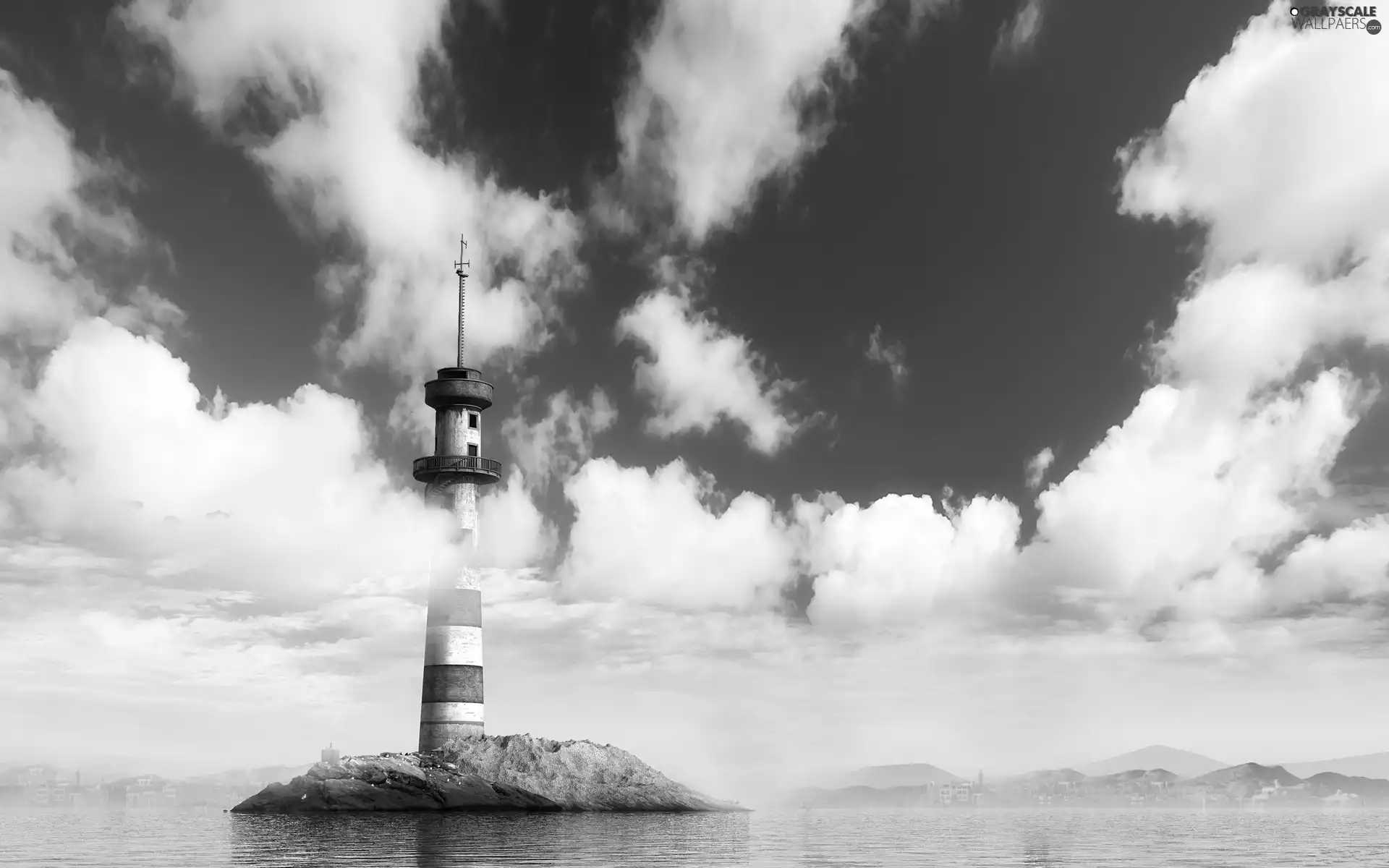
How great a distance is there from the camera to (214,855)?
53.4 meters

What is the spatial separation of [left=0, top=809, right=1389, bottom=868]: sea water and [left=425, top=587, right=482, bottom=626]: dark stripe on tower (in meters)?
15.5

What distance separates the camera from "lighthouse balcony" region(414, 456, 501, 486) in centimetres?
9325

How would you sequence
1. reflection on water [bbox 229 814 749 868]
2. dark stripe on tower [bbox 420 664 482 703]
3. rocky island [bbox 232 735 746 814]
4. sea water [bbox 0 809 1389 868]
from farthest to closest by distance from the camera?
1. rocky island [bbox 232 735 746 814]
2. dark stripe on tower [bbox 420 664 482 703]
3. sea water [bbox 0 809 1389 868]
4. reflection on water [bbox 229 814 749 868]

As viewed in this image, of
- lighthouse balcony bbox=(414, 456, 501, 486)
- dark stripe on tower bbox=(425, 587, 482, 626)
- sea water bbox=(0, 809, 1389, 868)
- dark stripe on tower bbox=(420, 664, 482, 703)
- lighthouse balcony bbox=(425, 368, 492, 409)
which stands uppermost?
lighthouse balcony bbox=(425, 368, 492, 409)

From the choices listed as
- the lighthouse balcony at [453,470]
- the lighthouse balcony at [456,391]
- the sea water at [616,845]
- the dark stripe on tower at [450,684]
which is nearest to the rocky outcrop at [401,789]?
the sea water at [616,845]

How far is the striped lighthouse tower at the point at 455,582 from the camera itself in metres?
90.0

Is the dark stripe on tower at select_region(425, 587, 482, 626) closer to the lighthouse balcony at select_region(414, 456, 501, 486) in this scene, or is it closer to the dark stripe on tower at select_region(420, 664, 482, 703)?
the dark stripe on tower at select_region(420, 664, 482, 703)

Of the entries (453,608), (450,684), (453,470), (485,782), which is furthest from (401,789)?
(453,470)

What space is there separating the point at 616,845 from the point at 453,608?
120 ft

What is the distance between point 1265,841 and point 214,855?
7620cm

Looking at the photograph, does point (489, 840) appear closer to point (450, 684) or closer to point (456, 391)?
point (450, 684)

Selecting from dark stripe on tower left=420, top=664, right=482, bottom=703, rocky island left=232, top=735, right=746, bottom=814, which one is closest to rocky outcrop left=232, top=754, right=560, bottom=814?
rocky island left=232, top=735, right=746, bottom=814

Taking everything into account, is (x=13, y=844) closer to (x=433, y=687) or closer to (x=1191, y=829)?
(x=433, y=687)

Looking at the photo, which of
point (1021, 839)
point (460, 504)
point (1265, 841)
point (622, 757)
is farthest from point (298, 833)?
point (1265, 841)
